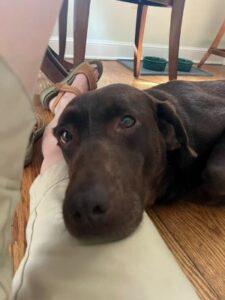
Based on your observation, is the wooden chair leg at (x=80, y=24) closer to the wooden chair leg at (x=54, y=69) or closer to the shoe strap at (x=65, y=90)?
the wooden chair leg at (x=54, y=69)

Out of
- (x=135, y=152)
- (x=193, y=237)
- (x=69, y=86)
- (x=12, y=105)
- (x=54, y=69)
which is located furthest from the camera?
(x=54, y=69)

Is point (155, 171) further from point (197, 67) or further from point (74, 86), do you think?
point (197, 67)

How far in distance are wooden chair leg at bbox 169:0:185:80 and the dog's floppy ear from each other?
2.07m

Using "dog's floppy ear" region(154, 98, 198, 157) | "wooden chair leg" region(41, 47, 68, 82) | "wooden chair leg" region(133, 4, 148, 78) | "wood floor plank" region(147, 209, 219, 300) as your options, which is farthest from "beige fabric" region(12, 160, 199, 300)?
"wooden chair leg" region(133, 4, 148, 78)

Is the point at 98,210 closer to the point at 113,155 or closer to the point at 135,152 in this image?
the point at 113,155

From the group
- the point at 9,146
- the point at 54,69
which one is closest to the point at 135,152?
the point at 9,146

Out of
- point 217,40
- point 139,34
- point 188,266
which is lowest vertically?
point 217,40

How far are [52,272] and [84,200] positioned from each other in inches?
6.8

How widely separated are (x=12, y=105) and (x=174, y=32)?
291cm

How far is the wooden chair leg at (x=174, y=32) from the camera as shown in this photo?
3.09 metres

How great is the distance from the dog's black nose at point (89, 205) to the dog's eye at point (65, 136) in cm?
37

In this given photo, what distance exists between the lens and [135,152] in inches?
43.5

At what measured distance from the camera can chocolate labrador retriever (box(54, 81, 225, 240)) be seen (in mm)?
831

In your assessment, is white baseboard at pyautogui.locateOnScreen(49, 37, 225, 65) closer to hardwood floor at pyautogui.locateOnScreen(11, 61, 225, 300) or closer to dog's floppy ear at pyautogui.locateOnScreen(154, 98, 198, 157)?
hardwood floor at pyautogui.locateOnScreen(11, 61, 225, 300)
